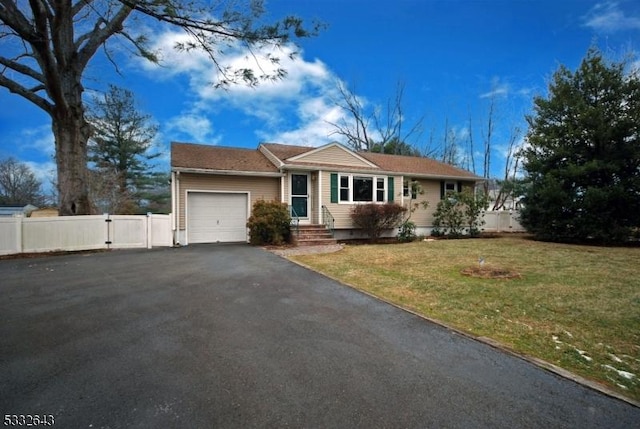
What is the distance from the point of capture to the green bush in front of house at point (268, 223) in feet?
39.1

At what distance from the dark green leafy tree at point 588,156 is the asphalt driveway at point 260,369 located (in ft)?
45.4

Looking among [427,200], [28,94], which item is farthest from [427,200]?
[28,94]

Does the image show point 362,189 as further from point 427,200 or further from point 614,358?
point 614,358

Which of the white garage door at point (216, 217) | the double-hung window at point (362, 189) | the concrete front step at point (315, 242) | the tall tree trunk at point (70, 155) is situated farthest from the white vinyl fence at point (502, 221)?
the tall tree trunk at point (70, 155)

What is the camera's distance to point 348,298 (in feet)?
17.3

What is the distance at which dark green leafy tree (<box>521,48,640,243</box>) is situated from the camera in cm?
1320

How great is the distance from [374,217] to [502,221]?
10582 mm

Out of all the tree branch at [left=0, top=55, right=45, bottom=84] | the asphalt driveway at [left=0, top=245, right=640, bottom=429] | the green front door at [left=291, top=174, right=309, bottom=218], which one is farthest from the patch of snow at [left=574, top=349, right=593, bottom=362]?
the tree branch at [left=0, top=55, right=45, bottom=84]

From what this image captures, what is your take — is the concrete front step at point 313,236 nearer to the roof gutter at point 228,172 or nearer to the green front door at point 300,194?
the green front door at point 300,194

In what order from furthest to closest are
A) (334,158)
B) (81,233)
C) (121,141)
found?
(121,141) < (334,158) < (81,233)

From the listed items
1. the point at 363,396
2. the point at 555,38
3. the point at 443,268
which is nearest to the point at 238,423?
the point at 363,396

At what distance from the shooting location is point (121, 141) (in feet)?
71.7

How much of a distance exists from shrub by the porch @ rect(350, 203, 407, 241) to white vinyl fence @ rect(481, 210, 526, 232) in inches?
312

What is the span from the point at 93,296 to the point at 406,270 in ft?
20.6
